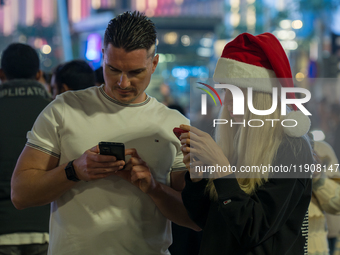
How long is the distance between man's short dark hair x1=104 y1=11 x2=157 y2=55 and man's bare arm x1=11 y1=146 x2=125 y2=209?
1.75 ft

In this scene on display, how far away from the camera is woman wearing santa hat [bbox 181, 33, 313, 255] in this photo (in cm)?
168

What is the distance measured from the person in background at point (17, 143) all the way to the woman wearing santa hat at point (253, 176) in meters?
1.44

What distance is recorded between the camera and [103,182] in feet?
6.94

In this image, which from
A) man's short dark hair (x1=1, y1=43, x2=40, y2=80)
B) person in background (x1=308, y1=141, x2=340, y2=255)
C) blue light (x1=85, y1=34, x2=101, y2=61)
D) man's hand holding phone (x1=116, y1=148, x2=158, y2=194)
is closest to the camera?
man's hand holding phone (x1=116, y1=148, x2=158, y2=194)

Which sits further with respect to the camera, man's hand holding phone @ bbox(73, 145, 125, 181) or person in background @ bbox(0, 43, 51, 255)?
person in background @ bbox(0, 43, 51, 255)

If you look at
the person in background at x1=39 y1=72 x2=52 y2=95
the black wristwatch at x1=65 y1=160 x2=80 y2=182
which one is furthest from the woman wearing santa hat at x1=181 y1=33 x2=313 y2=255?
the person in background at x1=39 y1=72 x2=52 y2=95

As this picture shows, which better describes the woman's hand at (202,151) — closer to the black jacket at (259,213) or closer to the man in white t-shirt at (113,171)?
the black jacket at (259,213)

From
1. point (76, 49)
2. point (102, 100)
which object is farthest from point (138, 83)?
point (76, 49)

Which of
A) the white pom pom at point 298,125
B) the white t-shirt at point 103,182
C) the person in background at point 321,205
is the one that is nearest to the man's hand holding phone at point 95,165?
the white t-shirt at point 103,182

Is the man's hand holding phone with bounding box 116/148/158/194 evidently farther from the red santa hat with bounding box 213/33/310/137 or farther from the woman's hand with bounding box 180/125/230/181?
the red santa hat with bounding box 213/33/310/137

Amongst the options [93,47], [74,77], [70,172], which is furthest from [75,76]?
[93,47]

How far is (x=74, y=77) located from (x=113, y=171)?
1901mm

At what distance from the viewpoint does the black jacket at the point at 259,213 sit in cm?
167

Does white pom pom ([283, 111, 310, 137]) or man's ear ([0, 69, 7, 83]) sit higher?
man's ear ([0, 69, 7, 83])
